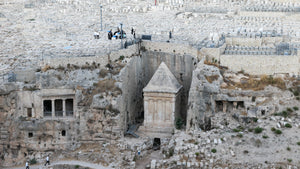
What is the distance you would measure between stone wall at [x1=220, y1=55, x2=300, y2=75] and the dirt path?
924cm

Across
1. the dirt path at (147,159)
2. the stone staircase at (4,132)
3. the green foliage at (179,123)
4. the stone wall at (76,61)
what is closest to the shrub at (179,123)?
the green foliage at (179,123)

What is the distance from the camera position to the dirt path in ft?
175

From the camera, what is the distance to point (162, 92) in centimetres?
5678

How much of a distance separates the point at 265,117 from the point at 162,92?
9283mm

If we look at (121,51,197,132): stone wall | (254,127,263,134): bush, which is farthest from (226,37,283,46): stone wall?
(254,127,263,134): bush

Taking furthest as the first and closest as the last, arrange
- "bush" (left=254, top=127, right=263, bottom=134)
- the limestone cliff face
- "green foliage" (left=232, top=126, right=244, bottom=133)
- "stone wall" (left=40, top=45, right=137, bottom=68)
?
"stone wall" (left=40, top=45, right=137, bottom=68) → the limestone cliff face → "green foliage" (left=232, top=126, right=244, bottom=133) → "bush" (left=254, top=127, right=263, bottom=134)

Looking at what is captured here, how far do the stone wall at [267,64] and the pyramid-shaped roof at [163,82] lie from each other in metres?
5.33

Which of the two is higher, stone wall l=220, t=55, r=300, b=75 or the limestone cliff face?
stone wall l=220, t=55, r=300, b=75

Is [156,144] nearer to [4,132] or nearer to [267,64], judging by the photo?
[267,64]

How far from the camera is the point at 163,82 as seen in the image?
5712cm

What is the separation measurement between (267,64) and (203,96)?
570 centimetres

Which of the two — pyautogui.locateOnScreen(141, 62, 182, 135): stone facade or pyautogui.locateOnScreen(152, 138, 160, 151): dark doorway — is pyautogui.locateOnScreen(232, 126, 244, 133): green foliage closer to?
pyautogui.locateOnScreen(141, 62, 182, 135): stone facade

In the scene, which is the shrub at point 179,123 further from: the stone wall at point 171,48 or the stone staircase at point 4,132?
the stone staircase at point 4,132

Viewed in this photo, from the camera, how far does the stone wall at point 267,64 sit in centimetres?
5469
